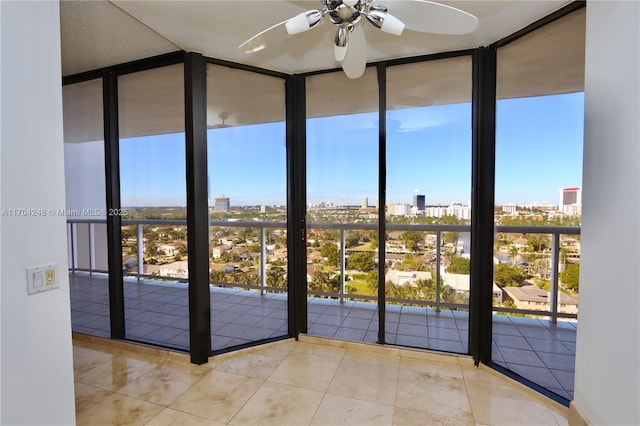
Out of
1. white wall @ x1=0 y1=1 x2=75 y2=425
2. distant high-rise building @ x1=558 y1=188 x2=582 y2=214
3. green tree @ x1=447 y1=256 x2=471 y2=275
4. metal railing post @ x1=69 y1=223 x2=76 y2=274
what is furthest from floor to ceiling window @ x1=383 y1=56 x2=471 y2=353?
metal railing post @ x1=69 y1=223 x2=76 y2=274

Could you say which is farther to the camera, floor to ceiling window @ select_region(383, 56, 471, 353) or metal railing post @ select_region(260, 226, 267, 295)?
metal railing post @ select_region(260, 226, 267, 295)

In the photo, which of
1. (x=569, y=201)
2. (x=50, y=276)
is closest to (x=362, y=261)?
(x=569, y=201)

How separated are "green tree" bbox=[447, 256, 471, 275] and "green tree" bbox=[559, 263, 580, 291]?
37.6 inches

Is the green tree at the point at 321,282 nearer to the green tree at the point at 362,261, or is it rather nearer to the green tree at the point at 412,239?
the green tree at the point at 362,261

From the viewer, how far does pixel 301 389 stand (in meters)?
2.01

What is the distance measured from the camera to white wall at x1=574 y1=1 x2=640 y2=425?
127 centimetres

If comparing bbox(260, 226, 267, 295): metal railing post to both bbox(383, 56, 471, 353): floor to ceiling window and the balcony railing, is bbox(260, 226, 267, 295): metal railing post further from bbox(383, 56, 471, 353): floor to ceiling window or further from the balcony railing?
bbox(383, 56, 471, 353): floor to ceiling window

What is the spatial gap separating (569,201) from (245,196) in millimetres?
2747

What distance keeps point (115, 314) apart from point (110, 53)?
2.27m

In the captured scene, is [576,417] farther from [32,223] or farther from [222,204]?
[32,223]

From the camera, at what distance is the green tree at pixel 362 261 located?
290cm

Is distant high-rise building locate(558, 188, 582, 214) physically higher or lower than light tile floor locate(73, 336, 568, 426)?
higher

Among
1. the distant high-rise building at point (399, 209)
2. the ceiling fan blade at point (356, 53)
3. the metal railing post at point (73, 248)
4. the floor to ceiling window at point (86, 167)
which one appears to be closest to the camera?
the ceiling fan blade at point (356, 53)

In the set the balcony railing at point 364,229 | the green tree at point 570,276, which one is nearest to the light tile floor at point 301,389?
the balcony railing at point 364,229
